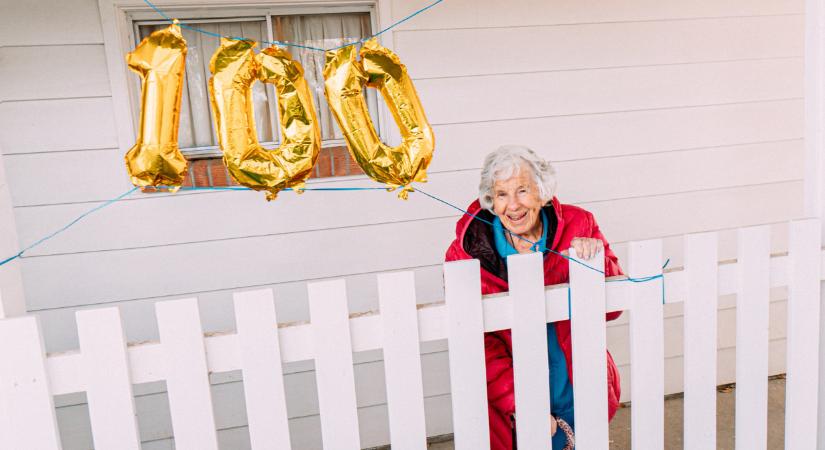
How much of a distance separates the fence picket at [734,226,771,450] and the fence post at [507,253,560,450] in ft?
1.80

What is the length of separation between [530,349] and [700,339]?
0.49 meters

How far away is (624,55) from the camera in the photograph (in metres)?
2.68

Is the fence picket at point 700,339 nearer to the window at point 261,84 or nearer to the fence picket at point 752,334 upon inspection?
the fence picket at point 752,334

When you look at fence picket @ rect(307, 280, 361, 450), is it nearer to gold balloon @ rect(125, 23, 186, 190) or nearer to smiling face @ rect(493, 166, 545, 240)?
gold balloon @ rect(125, 23, 186, 190)

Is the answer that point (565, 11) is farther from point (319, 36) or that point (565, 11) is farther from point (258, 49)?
point (258, 49)

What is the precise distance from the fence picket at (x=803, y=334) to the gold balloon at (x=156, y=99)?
1.57m

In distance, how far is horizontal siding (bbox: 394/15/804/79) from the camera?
8.16 feet

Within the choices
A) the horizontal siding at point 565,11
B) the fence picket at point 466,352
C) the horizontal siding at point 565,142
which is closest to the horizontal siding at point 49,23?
the horizontal siding at point 565,142

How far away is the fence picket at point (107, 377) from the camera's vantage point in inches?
46.5

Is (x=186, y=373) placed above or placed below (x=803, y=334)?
above

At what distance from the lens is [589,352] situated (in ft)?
4.64

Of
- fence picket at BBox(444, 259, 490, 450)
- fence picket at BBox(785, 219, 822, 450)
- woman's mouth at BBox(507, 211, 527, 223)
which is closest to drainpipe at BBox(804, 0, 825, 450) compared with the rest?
fence picket at BBox(785, 219, 822, 450)

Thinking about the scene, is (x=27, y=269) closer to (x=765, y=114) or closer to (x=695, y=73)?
(x=695, y=73)

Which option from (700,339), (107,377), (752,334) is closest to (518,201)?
(700,339)
